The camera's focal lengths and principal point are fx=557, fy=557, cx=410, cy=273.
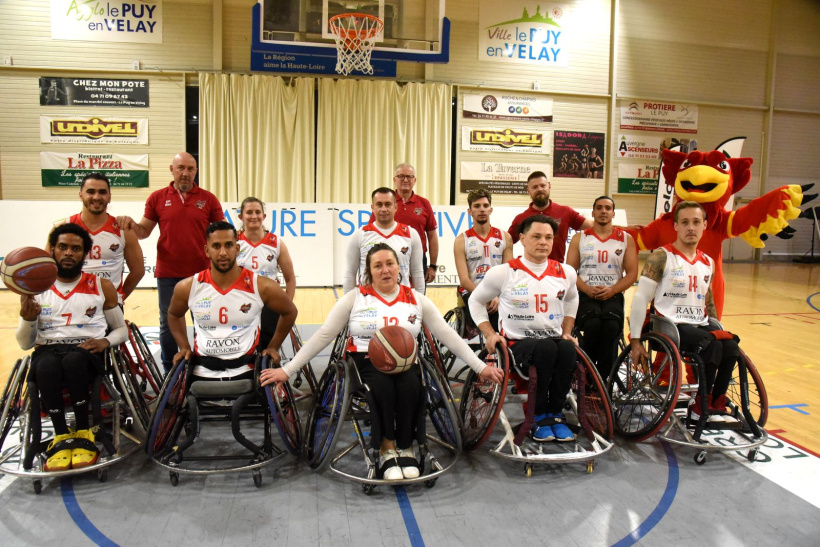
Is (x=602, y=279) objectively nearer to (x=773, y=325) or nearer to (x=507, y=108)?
(x=773, y=325)

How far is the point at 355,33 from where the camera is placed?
25.7 ft

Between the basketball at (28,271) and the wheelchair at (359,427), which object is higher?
the basketball at (28,271)

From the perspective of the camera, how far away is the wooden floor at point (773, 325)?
3.38 m

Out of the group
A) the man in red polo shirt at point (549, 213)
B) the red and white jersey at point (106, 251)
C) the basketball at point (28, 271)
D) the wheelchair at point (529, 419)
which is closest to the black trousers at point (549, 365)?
the wheelchair at point (529, 419)

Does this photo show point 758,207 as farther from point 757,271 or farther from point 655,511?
point 757,271

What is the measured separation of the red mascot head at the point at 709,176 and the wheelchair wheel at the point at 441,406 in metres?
2.11

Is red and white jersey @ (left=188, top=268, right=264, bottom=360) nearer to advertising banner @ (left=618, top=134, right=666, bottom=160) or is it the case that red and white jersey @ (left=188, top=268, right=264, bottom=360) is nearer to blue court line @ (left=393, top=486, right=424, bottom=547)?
blue court line @ (left=393, top=486, right=424, bottom=547)

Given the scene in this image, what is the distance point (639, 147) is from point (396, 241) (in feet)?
29.7

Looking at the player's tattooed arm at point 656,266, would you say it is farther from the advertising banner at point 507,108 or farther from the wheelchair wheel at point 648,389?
the advertising banner at point 507,108

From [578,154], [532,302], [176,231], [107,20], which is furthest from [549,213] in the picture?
[107,20]

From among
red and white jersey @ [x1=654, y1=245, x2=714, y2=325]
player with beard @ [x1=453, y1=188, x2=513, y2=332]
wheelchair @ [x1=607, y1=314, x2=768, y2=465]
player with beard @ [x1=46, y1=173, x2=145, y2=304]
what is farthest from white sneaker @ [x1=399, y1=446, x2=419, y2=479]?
player with beard @ [x1=46, y1=173, x2=145, y2=304]

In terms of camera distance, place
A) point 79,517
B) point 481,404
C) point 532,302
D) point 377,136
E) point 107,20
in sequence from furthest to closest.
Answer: point 377,136, point 107,20, point 481,404, point 532,302, point 79,517

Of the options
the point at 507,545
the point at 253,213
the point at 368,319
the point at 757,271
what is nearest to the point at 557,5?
the point at 757,271

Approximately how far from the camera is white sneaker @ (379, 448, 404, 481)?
2248 mm
